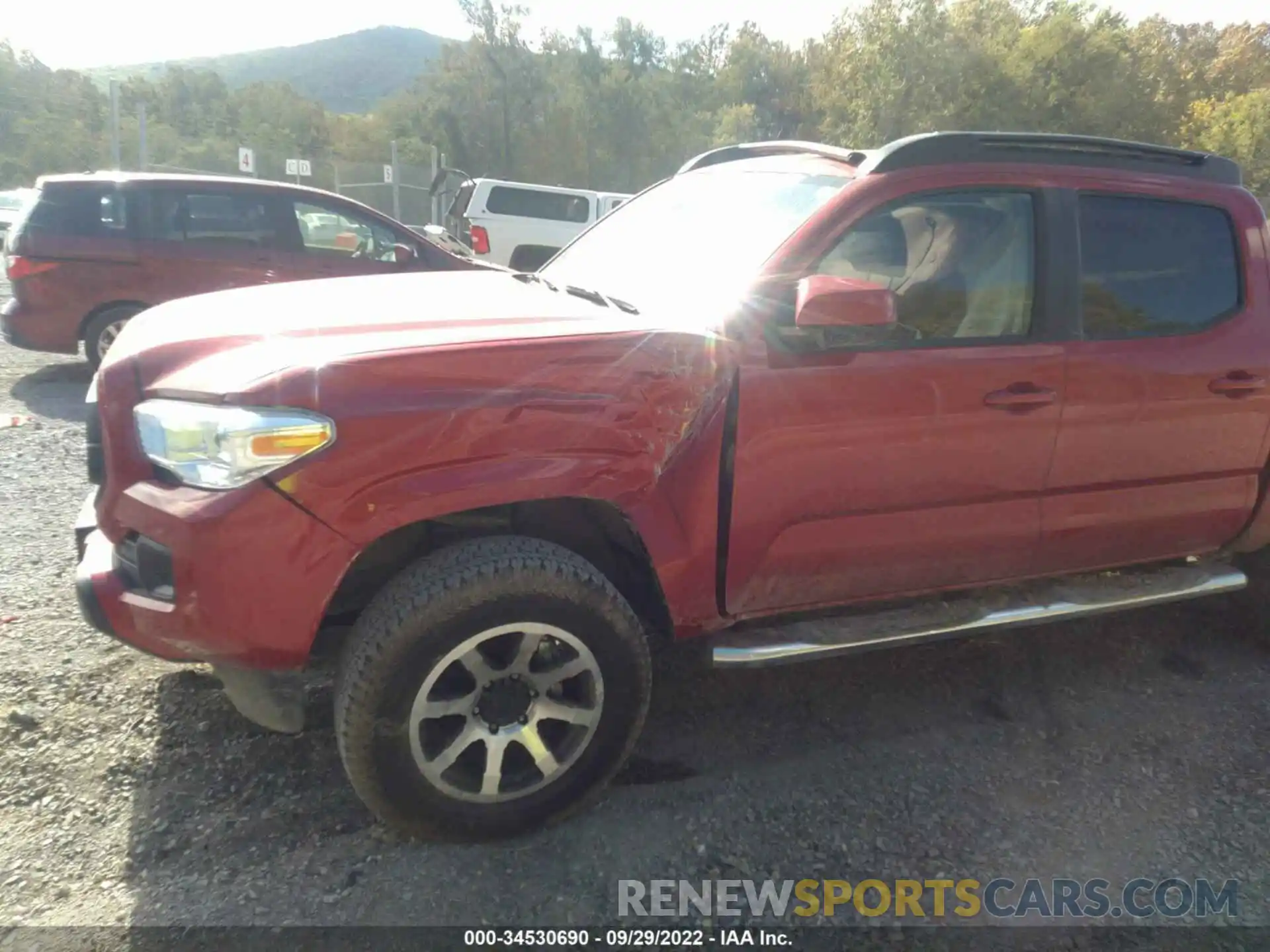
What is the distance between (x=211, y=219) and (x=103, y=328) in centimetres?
124

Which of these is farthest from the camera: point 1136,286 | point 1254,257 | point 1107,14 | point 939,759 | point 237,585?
point 1107,14

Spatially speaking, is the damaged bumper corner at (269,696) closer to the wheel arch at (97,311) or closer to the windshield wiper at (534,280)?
the windshield wiper at (534,280)

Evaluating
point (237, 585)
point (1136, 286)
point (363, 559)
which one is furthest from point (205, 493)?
point (1136, 286)

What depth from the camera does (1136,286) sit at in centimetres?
315

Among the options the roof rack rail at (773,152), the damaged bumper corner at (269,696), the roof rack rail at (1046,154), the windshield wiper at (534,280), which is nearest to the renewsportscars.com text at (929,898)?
the damaged bumper corner at (269,696)

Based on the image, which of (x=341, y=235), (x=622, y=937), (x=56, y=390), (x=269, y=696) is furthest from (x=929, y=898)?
(x=56, y=390)

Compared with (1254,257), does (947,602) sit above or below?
below

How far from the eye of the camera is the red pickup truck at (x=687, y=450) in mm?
2145

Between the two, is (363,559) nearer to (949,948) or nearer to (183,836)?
(183,836)

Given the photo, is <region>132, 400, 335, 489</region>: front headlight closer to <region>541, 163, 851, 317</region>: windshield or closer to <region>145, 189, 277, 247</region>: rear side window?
<region>541, 163, 851, 317</region>: windshield

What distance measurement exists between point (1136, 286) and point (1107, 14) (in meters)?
36.1

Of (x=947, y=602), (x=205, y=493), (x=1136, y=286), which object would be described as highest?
(x=1136, y=286)

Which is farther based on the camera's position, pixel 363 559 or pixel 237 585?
pixel 363 559

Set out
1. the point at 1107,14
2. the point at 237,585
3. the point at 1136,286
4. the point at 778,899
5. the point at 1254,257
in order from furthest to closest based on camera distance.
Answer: the point at 1107,14, the point at 1254,257, the point at 1136,286, the point at 778,899, the point at 237,585
